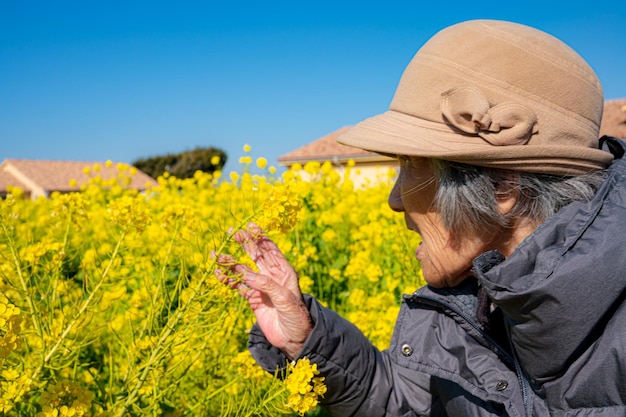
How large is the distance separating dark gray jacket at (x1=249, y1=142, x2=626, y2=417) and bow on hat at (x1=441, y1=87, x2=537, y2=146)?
6.7 inches

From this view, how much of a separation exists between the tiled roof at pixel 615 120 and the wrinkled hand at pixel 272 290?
13.3 m

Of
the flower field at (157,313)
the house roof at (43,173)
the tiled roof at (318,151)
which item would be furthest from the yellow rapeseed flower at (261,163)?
the house roof at (43,173)

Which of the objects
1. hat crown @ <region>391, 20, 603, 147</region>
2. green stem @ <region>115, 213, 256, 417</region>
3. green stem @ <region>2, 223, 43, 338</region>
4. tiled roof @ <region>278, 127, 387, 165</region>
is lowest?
tiled roof @ <region>278, 127, 387, 165</region>

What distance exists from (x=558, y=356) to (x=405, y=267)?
5.51 feet

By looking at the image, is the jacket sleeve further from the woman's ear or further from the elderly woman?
the woman's ear

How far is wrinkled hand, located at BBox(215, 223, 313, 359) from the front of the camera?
141cm

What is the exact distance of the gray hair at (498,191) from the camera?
1217 millimetres

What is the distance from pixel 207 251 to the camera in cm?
161

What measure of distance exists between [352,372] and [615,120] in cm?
1523

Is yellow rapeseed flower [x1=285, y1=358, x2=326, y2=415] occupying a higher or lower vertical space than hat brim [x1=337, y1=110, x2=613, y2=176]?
lower

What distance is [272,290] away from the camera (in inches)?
54.9

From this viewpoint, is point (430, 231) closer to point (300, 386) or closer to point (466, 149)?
point (466, 149)

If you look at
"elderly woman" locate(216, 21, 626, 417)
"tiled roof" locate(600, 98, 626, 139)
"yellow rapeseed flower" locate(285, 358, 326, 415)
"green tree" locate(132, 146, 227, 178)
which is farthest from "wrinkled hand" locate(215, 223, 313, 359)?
"green tree" locate(132, 146, 227, 178)

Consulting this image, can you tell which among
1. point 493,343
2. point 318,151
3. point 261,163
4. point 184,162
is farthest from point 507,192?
point 184,162
